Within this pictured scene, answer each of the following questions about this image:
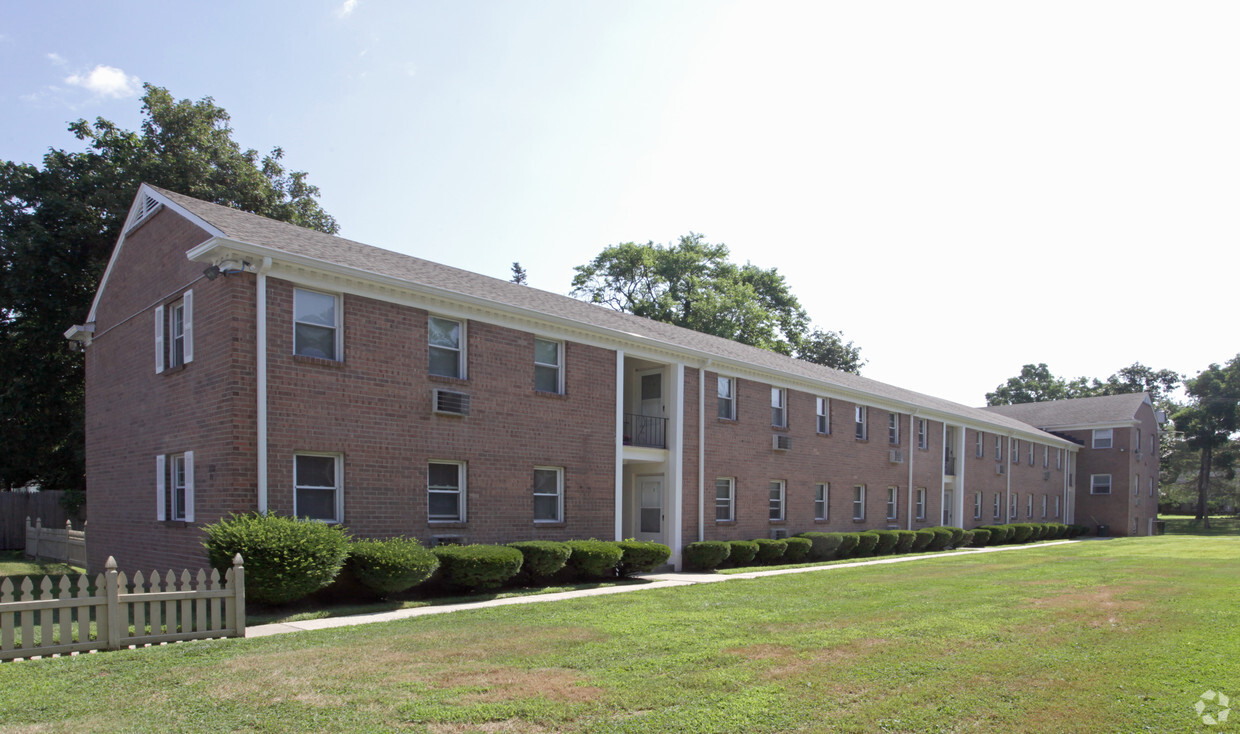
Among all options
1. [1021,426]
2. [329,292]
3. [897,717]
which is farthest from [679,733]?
[1021,426]

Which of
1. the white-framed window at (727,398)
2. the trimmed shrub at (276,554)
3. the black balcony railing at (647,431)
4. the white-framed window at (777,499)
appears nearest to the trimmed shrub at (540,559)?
the trimmed shrub at (276,554)

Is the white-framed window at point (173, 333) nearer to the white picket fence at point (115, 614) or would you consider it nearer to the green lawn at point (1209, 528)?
the white picket fence at point (115, 614)

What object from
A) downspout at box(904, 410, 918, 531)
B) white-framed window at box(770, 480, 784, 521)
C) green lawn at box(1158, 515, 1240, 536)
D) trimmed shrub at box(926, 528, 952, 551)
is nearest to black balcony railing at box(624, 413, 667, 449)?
white-framed window at box(770, 480, 784, 521)

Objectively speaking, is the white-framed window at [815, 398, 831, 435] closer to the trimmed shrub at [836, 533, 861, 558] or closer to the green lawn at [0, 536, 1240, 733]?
the trimmed shrub at [836, 533, 861, 558]

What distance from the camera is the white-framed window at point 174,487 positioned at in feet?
47.6

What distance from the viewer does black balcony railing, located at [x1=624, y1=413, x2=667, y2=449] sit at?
22328 millimetres

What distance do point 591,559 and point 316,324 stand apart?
22.7 feet

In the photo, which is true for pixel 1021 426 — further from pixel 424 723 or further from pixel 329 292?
pixel 424 723

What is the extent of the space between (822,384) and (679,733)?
74.0ft

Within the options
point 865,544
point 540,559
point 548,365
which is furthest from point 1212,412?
point 540,559

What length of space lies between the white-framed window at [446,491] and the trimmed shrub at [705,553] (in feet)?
22.4

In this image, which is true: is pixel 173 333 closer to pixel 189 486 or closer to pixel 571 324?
pixel 189 486

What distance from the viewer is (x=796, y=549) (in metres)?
24.4

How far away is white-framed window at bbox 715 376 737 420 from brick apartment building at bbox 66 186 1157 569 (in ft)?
0.19
